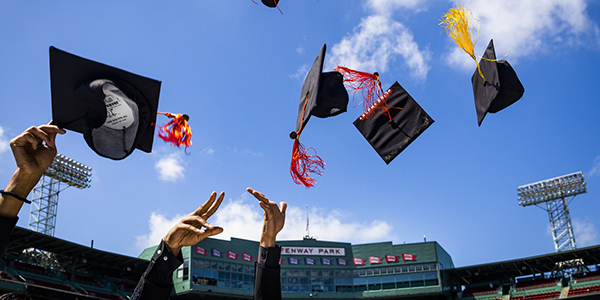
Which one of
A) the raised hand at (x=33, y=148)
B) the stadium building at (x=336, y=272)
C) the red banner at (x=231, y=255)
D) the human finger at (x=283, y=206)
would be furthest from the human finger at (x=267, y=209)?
the red banner at (x=231, y=255)

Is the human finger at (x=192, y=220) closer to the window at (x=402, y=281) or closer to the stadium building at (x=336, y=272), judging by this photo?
the stadium building at (x=336, y=272)

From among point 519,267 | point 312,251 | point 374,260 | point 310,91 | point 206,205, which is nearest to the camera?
point 206,205

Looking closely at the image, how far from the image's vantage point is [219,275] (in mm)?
33156

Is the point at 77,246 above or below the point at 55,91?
above

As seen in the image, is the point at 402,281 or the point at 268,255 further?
the point at 402,281

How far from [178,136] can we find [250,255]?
31.1 metres

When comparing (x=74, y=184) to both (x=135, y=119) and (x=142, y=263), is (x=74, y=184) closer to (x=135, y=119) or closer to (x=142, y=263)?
(x=142, y=263)

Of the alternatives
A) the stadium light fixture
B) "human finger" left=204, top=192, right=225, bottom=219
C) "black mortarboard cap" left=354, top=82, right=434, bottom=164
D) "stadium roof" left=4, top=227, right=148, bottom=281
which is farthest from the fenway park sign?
"human finger" left=204, top=192, right=225, bottom=219

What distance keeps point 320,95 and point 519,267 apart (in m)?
33.4

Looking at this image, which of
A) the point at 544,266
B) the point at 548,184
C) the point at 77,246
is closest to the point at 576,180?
the point at 548,184

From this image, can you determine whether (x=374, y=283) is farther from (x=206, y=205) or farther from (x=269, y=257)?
(x=206, y=205)

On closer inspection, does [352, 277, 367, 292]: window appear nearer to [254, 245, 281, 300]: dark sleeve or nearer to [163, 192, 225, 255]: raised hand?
[254, 245, 281, 300]: dark sleeve

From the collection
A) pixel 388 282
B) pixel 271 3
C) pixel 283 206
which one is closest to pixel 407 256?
pixel 388 282

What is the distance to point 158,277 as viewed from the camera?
3.01 metres
